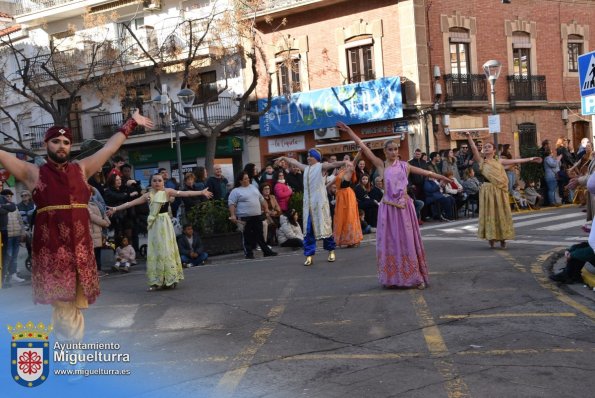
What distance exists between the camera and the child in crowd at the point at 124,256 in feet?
46.0

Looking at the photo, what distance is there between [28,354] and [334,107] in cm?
2484

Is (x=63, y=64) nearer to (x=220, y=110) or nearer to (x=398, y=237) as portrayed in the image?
(x=220, y=110)

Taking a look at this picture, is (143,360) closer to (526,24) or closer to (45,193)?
(45,193)

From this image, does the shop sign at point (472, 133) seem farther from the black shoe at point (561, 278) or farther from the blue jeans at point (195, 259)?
the black shoe at point (561, 278)

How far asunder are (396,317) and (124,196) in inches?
339

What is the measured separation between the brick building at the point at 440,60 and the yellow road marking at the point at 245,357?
20.3 meters

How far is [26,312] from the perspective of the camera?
9.44 metres

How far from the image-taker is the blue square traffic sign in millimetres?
10047

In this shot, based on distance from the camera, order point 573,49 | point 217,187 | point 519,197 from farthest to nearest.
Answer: point 573,49 → point 519,197 → point 217,187

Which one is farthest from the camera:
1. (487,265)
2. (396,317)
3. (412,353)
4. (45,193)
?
(487,265)

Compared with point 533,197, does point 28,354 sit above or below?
above

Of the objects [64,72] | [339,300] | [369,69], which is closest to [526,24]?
[369,69]

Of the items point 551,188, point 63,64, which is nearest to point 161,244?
point 551,188

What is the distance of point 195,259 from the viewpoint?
14148 millimetres
